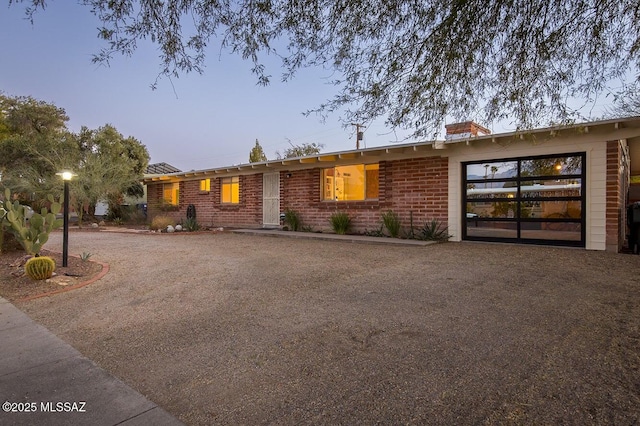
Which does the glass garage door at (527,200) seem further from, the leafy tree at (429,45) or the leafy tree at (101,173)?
the leafy tree at (101,173)

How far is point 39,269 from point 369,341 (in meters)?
5.08

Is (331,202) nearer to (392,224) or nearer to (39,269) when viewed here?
(392,224)

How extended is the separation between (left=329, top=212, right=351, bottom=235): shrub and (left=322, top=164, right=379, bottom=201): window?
34.1 inches

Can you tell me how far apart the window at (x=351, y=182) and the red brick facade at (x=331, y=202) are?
0.30 m

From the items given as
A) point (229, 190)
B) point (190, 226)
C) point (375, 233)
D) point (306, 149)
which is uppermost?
point (306, 149)

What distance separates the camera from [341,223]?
1203cm

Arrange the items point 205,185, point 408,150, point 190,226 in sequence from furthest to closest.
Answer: point 205,185, point 190,226, point 408,150

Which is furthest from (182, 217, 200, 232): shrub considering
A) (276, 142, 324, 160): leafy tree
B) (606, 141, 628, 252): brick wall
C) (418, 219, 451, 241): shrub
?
(276, 142, 324, 160): leafy tree

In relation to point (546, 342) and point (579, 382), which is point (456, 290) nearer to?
point (546, 342)

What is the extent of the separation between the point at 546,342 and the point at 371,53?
370cm

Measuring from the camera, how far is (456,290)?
4789mm

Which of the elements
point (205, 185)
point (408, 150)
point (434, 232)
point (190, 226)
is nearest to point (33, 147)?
point (205, 185)

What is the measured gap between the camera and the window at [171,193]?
1938cm

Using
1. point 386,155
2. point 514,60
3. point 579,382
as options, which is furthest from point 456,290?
point 386,155
